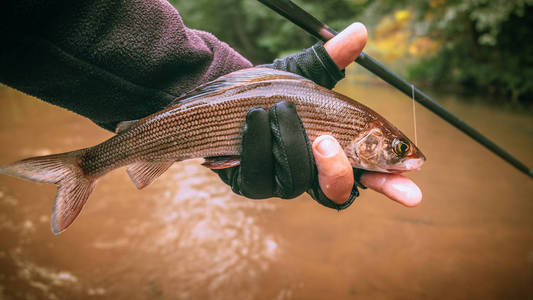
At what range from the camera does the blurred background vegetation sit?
9.31 metres

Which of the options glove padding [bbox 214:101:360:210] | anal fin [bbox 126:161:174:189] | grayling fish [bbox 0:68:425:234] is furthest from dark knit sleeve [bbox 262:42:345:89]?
anal fin [bbox 126:161:174:189]

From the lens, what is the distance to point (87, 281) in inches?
96.7

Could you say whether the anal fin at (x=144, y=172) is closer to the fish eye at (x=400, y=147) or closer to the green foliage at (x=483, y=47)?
the fish eye at (x=400, y=147)

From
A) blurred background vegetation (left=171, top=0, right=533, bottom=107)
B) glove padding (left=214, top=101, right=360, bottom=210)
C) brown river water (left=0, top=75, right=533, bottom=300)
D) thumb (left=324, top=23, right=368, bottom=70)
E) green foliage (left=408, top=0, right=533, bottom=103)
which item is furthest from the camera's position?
blurred background vegetation (left=171, top=0, right=533, bottom=107)

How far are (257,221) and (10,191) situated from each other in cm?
331

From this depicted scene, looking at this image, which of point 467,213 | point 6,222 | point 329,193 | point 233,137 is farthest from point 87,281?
point 467,213

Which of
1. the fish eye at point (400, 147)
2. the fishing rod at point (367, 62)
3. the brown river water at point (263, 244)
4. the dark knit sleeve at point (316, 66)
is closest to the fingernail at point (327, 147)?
the fish eye at point (400, 147)

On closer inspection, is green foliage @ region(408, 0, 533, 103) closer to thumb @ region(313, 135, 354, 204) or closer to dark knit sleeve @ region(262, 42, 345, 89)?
dark knit sleeve @ region(262, 42, 345, 89)

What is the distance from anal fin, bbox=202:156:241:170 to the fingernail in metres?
0.43

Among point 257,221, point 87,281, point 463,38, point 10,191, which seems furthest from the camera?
point 463,38

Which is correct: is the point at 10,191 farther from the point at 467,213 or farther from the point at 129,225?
the point at 467,213

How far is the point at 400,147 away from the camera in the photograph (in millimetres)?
1458

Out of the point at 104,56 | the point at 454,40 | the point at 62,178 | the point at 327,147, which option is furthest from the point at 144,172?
the point at 454,40

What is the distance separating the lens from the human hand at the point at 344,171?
1339mm
